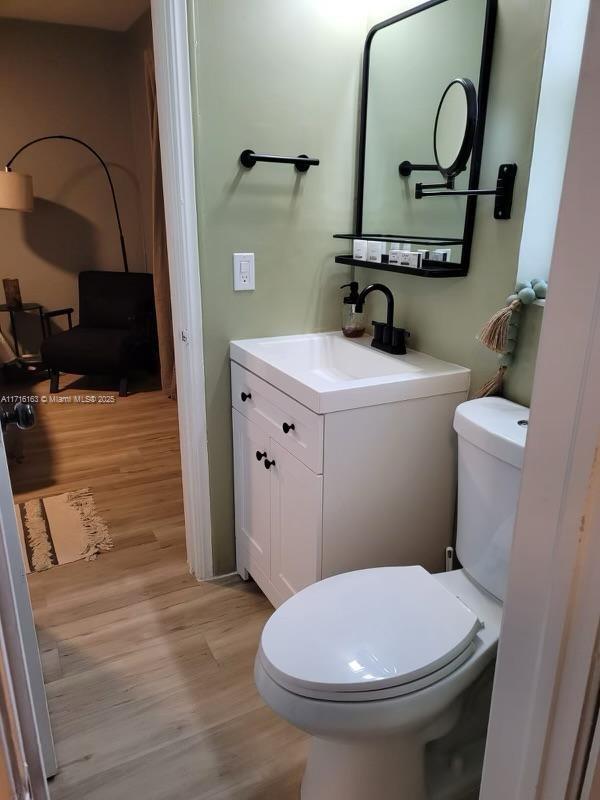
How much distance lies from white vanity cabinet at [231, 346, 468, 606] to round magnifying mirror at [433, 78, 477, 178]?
617 mm

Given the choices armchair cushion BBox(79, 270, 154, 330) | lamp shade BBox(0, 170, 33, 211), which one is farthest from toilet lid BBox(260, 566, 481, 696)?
lamp shade BBox(0, 170, 33, 211)

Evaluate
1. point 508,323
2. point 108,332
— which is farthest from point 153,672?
point 108,332

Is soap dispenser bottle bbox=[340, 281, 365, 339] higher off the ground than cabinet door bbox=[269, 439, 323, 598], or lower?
higher

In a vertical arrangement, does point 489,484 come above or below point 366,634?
above

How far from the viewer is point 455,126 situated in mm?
1515


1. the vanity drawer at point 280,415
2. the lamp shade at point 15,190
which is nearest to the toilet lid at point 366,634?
the vanity drawer at point 280,415

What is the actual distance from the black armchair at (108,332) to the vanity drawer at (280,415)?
7.69 feet

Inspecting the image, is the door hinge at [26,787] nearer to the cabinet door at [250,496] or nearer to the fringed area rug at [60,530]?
the cabinet door at [250,496]

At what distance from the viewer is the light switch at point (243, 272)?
5.87 ft

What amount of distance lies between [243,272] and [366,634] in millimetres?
1155

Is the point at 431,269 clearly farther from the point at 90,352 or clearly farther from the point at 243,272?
the point at 90,352

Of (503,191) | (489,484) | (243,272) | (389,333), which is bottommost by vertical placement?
(489,484)

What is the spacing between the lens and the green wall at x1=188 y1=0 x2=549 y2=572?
143cm

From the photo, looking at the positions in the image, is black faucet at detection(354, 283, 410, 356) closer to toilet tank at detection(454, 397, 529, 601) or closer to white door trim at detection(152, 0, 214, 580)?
toilet tank at detection(454, 397, 529, 601)
